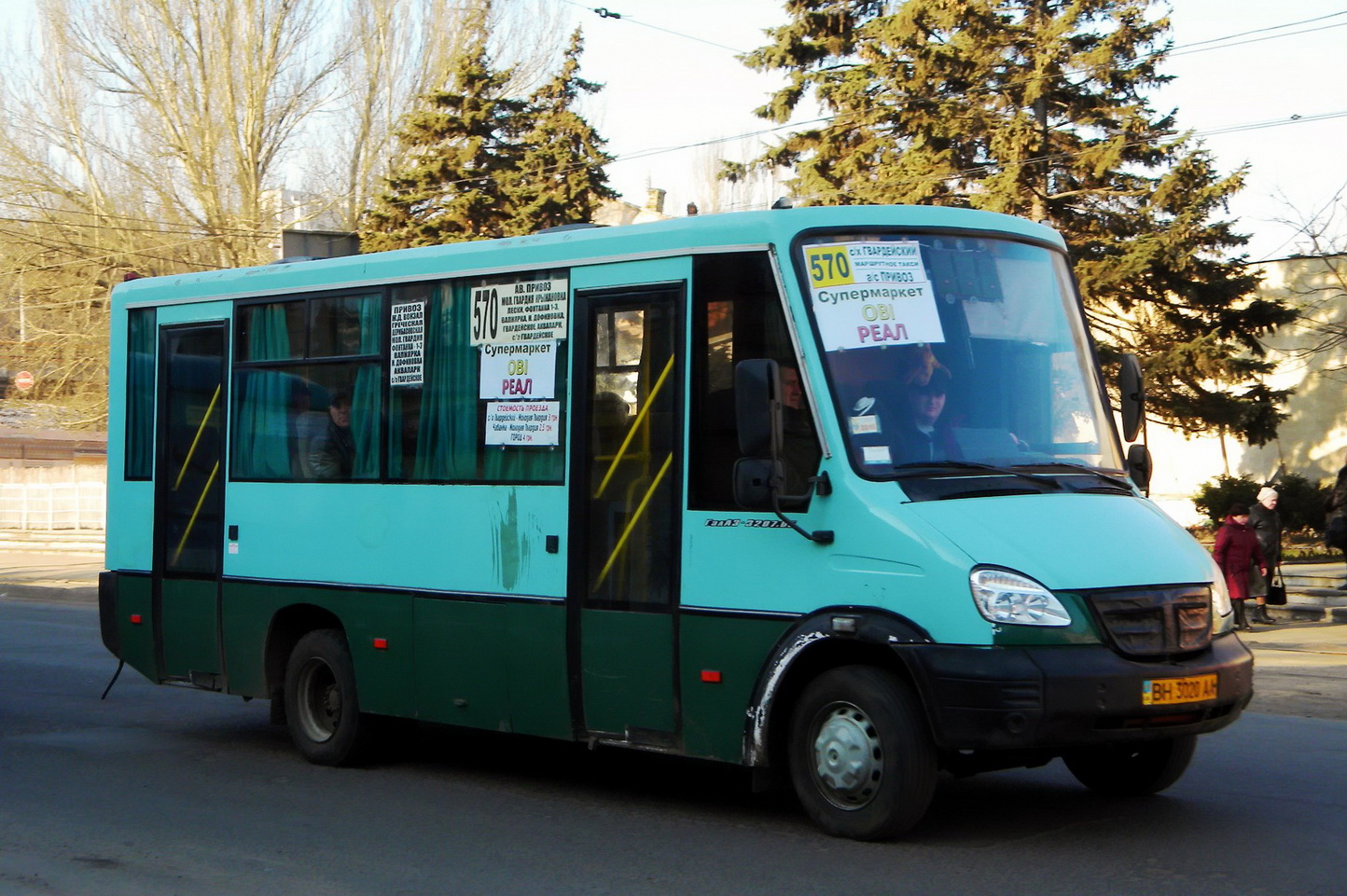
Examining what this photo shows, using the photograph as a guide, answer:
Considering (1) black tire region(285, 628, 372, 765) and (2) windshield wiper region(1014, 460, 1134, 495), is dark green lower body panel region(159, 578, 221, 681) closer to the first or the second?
(1) black tire region(285, 628, 372, 765)

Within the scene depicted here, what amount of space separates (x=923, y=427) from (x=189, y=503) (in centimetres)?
533

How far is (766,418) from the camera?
6.75 m

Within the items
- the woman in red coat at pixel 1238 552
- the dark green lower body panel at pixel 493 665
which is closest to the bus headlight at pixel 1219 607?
the dark green lower body panel at pixel 493 665

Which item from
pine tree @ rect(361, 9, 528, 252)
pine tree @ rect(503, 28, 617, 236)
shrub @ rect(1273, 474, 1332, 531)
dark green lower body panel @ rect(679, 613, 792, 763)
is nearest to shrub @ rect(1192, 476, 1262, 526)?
shrub @ rect(1273, 474, 1332, 531)

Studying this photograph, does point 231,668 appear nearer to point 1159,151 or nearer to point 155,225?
point 1159,151

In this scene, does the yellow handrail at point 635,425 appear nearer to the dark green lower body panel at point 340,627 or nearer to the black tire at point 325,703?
the dark green lower body panel at point 340,627

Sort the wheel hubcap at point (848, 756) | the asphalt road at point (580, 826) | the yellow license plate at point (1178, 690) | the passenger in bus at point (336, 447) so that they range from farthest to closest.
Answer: the passenger in bus at point (336, 447) < the wheel hubcap at point (848, 756) < the yellow license plate at point (1178, 690) < the asphalt road at point (580, 826)

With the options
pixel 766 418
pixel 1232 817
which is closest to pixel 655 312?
pixel 766 418

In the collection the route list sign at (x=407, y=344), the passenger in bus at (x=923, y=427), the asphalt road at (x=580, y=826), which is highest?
the route list sign at (x=407, y=344)

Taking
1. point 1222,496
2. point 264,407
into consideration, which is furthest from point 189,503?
point 1222,496

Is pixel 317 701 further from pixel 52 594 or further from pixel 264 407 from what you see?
pixel 52 594

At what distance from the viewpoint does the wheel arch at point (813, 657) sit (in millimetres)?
6598

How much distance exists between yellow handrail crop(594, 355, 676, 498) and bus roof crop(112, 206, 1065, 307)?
57 cm

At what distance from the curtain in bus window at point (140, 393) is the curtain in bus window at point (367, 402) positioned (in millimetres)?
2044
